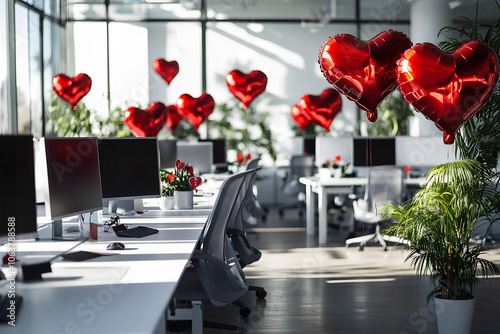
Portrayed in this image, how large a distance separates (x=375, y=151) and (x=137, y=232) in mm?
4473

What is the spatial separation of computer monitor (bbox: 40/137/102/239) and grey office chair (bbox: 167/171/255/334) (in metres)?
0.59

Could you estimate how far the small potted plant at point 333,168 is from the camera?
7.04 meters

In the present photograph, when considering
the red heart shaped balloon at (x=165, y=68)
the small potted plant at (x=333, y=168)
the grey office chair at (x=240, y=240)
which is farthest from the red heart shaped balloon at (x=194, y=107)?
the grey office chair at (x=240, y=240)

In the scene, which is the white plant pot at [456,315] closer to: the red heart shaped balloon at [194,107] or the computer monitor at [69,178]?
the computer monitor at [69,178]

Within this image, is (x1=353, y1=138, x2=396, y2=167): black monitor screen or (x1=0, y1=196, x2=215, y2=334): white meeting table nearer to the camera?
(x1=0, y1=196, x2=215, y2=334): white meeting table

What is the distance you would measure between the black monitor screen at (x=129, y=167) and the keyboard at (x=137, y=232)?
39cm

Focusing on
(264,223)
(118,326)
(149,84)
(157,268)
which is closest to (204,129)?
(149,84)

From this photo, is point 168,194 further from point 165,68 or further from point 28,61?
point 165,68

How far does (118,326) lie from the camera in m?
1.65

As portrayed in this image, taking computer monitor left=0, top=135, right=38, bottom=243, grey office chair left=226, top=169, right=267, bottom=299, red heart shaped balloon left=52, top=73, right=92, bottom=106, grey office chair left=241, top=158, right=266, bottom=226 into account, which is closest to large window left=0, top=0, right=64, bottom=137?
red heart shaped balloon left=52, top=73, right=92, bottom=106

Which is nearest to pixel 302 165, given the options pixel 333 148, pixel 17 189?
pixel 333 148

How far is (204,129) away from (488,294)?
23.1 ft

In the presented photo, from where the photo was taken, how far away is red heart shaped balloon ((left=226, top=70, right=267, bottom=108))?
8.01 meters

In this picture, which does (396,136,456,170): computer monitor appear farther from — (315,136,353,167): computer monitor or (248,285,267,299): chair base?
(248,285,267,299): chair base
